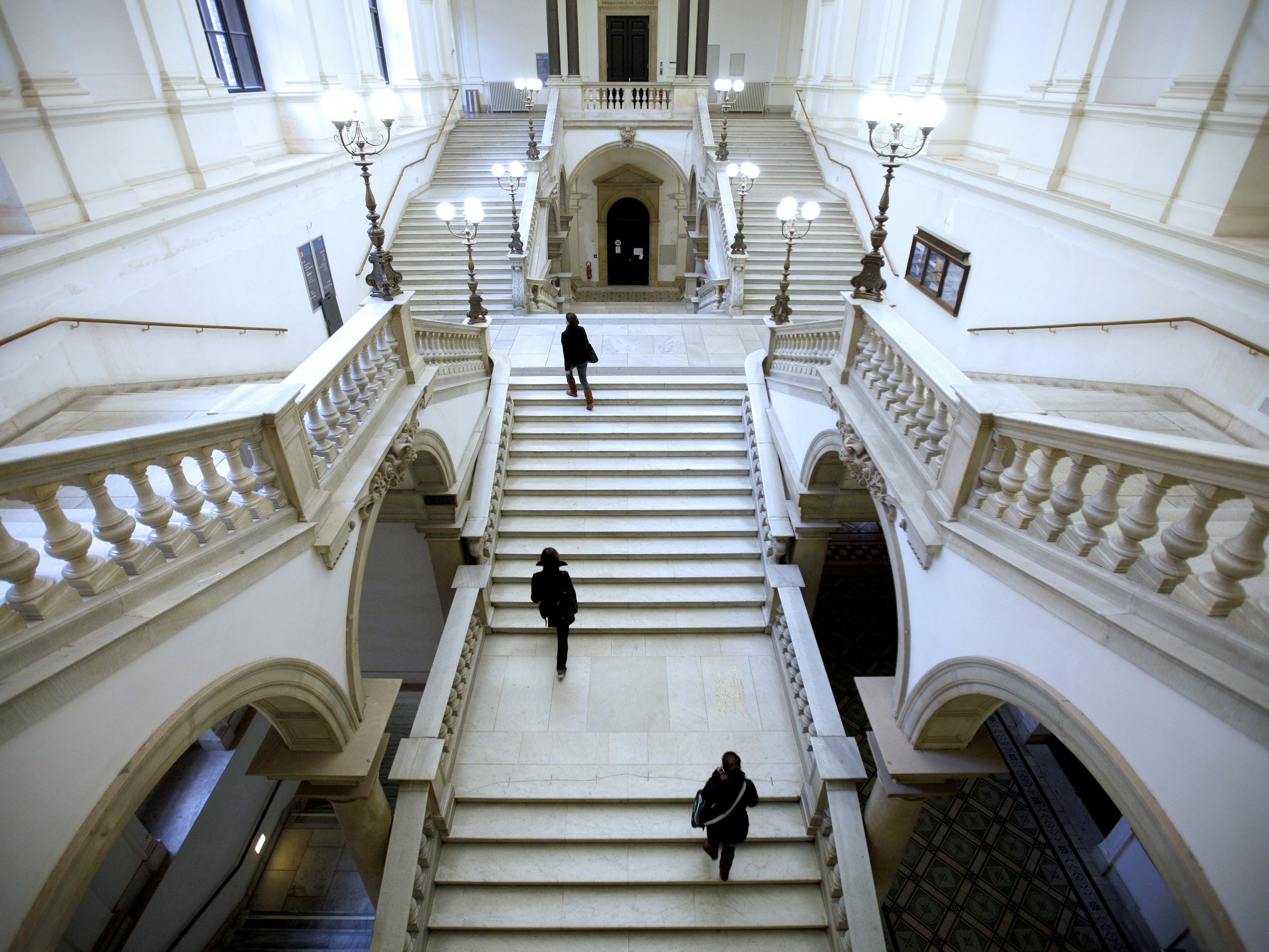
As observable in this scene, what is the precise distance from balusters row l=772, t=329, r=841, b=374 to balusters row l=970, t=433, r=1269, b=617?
124 inches

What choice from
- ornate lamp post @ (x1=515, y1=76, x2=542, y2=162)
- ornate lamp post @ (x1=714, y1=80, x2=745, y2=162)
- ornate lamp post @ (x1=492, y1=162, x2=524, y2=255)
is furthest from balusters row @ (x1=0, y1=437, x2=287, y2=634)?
ornate lamp post @ (x1=714, y1=80, x2=745, y2=162)

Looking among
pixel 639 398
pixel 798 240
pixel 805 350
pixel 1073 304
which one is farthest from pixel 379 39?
pixel 1073 304

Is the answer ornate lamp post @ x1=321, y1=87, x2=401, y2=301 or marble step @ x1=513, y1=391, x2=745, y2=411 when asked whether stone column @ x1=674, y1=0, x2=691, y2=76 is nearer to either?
marble step @ x1=513, y1=391, x2=745, y2=411

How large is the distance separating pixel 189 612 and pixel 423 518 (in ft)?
14.4

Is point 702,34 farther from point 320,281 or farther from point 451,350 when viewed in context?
point 451,350

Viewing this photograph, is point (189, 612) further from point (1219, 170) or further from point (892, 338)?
point (1219, 170)

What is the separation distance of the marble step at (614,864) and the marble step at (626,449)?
4.82 metres

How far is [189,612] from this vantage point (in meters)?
3.22

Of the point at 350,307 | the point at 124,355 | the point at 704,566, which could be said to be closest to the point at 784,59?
the point at 350,307

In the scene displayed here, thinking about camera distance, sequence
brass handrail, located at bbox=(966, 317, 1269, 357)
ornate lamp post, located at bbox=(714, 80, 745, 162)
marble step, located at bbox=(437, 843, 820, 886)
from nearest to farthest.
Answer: brass handrail, located at bbox=(966, 317, 1269, 357), marble step, located at bbox=(437, 843, 820, 886), ornate lamp post, located at bbox=(714, 80, 745, 162)

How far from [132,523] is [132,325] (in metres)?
4.64

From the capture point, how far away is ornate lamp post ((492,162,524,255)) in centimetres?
1230

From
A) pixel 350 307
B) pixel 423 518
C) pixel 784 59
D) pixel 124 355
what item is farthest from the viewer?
pixel 784 59

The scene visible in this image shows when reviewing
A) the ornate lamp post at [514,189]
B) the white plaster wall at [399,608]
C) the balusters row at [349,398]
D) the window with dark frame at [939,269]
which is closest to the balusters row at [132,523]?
the balusters row at [349,398]
